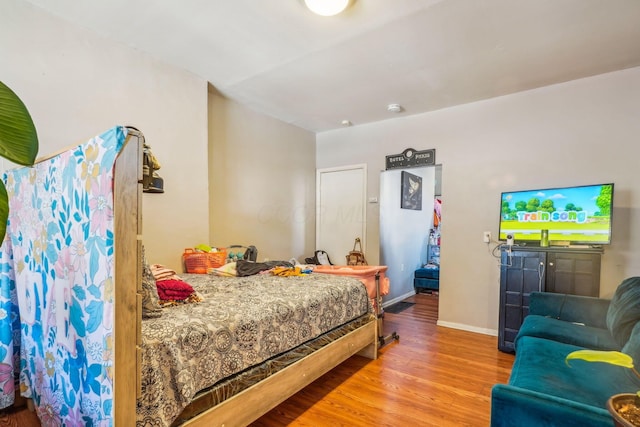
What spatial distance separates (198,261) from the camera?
298 centimetres

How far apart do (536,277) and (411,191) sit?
104 inches

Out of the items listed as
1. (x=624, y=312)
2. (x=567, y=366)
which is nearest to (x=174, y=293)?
(x=567, y=366)

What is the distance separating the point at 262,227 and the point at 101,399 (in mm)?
3042

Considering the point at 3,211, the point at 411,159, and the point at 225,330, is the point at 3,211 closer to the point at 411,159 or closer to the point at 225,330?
the point at 225,330

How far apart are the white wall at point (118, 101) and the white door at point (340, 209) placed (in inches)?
83.7

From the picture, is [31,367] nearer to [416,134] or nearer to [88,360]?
[88,360]

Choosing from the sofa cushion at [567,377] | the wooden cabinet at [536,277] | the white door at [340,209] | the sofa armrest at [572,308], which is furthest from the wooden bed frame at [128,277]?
the white door at [340,209]

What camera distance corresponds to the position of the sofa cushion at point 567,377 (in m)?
1.40

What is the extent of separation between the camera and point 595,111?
120 inches

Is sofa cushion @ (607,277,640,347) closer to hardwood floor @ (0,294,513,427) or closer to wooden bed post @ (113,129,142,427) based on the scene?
hardwood floor @ (0,294,513,427)

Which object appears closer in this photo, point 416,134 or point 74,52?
point 74,52

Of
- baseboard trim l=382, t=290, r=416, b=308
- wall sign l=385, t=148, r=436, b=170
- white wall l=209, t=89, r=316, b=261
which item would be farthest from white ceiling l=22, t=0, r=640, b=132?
baseboard trim l=382, t=290, r=416, b=308

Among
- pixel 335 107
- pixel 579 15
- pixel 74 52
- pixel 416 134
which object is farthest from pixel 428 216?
pixel 74 52

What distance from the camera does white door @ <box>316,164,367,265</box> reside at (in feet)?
15.2
